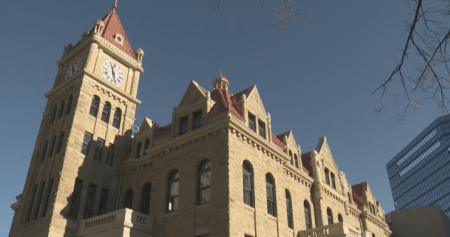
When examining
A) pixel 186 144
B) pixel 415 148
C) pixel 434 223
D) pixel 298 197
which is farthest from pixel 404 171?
pixel 186 144

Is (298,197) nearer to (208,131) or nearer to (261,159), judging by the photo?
(261,159)

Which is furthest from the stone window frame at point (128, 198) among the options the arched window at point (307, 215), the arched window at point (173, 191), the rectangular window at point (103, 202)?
the arched window at point (307, 215)

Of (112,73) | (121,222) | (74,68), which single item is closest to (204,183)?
(121,222)

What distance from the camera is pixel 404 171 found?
468ft

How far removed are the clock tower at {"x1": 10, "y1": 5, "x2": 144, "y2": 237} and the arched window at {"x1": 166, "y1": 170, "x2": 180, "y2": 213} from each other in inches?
284

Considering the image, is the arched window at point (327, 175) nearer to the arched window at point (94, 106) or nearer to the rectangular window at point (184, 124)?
the rectangular window at point (184, 124)

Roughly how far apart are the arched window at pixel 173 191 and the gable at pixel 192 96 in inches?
201

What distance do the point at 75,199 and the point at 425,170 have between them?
132m

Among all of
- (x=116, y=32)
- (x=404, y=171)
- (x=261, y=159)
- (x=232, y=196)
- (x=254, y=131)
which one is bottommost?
(x=232, y=196)

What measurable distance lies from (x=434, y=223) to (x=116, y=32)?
4501cm

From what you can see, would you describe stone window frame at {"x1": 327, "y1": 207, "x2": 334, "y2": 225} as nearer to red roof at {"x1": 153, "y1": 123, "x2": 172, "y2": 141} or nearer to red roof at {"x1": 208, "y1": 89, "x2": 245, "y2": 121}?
red roof at {"x1": 208, "y1": 89, "x2": 245, "y2": 121}

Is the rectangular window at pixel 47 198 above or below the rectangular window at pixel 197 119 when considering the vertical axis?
below

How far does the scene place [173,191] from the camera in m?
23.6

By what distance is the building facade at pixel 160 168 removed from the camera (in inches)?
856
